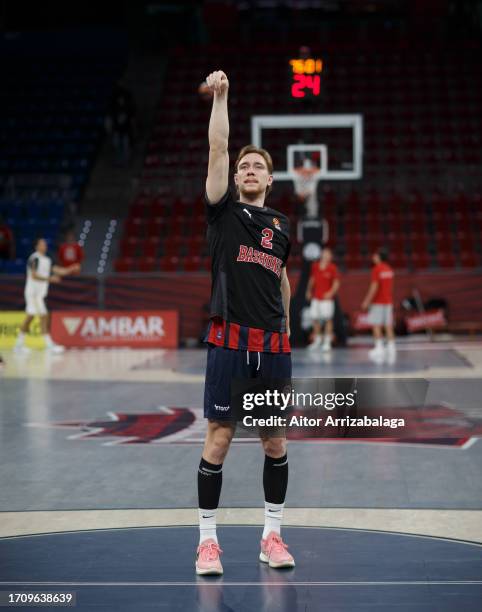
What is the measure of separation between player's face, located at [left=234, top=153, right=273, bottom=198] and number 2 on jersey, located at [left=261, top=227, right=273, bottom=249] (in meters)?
0.20

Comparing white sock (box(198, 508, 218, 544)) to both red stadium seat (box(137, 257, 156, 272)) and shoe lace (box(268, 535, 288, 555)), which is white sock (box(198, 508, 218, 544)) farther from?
red stadium seat (box(137, 257, 156, 272))

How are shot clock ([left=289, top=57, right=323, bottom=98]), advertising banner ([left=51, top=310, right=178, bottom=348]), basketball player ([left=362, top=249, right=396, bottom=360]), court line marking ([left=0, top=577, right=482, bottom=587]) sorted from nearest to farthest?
court line marking ([left=0, top=577, right=482, bottom=587]) → shot clock ([left=289, top=57, right=323, bottom=98]) → basketball player ([left=362, top=249, right=396, bottom=360]) → advertising banner ([left=51, top=310, right=178, bottom=348])

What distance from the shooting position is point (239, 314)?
4949 mm

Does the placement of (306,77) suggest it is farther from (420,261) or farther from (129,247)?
(129,247)

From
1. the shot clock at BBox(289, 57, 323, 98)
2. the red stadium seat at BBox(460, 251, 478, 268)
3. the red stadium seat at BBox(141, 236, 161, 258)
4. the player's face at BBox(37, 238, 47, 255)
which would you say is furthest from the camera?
the red stadium seat at BBox(141, 236, 161, 258)

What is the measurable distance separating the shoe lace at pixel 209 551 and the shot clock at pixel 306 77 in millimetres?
11474

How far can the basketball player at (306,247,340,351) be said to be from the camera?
1823 centimetres

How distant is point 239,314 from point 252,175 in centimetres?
72

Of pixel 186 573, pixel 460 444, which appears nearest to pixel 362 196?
pixel 460 444

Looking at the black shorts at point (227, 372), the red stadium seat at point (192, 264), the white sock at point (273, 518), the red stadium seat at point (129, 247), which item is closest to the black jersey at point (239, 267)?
the black shorts at point (227, 372)

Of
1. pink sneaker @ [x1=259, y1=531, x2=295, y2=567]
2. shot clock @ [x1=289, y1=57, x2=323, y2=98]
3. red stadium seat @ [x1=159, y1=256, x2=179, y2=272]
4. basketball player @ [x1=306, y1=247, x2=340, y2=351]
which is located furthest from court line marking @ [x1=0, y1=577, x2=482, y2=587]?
red stadium seat @ [x1=159, y1=256, x2=179, y2=272]

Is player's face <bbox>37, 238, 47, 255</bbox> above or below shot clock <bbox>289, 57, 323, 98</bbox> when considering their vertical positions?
below

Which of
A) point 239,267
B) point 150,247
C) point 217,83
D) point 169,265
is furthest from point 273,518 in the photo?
point 150,247

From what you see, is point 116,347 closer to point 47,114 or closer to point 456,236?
point 456,236
